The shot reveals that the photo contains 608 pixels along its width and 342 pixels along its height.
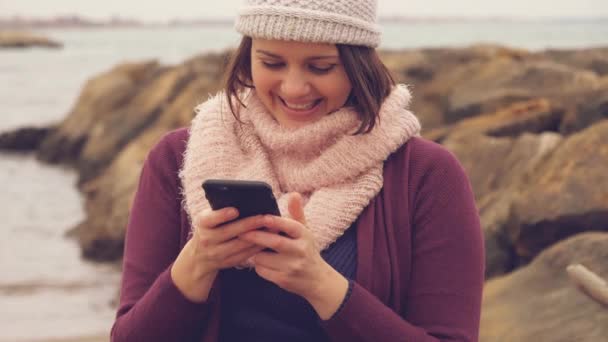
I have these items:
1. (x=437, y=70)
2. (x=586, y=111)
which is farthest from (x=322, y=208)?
(x=437, y=70)

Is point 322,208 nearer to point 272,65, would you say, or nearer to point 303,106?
point 303,106

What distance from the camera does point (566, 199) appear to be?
4.96 metres

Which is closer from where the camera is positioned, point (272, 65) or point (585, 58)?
point (272, 65)

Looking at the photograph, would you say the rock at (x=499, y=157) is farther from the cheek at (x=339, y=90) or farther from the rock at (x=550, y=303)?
the cheek at (x=339, y=90)

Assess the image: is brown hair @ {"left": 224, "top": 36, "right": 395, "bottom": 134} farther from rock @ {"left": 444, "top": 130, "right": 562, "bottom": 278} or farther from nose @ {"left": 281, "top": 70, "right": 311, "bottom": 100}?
rock @ {"left": 444, "top": 130, "right": 562, "bottom": 278}

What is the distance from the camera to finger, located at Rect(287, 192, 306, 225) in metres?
1.77

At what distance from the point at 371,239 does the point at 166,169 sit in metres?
0.56

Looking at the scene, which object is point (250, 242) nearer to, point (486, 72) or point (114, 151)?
point (486, 72)

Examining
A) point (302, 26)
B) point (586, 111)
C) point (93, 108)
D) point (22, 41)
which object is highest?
point (302, 26)

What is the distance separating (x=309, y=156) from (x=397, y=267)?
0.39 meters

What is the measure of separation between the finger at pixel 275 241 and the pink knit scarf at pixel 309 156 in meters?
0.28

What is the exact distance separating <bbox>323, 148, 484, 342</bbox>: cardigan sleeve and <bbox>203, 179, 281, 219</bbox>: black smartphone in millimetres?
349

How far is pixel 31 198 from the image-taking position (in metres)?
12.4

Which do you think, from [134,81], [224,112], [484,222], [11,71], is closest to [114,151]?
[134,81]
